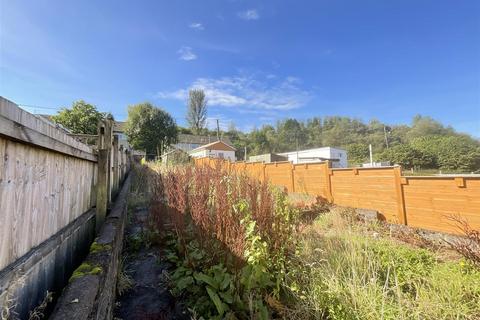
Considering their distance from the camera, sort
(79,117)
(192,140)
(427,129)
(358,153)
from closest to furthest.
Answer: (79,117) < (358,153) < (192,140) < (427,129)

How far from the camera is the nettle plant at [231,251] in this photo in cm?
202

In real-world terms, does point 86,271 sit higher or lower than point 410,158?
lower

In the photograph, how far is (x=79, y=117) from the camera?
1947 centimetres

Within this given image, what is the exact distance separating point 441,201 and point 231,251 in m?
5.01

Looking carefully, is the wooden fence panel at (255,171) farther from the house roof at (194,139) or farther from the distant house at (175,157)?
the house roof at (194,139)

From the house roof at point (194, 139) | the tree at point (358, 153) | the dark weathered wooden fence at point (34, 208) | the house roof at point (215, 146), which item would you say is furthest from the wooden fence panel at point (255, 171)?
the tree at point (358, 153)

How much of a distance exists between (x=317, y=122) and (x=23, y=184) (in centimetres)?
6603

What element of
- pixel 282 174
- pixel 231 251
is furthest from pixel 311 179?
pixel 231 251

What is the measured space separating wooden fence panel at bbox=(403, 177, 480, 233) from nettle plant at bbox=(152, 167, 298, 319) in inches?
154

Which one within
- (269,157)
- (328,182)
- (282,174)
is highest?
(269,157)

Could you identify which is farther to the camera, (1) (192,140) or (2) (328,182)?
(1) (192,140)

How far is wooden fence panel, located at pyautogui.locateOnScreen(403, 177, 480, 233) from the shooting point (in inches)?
178

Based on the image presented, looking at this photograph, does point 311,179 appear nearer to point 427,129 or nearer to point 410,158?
point 410,158

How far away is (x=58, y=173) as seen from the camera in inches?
61.1
